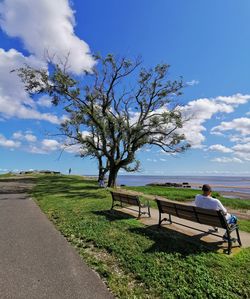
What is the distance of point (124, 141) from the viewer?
971 inches

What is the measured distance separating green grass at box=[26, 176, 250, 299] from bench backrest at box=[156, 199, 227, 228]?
0.56 m

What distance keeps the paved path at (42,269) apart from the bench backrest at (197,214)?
118 inches

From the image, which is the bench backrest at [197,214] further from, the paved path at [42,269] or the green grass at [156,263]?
the paved path at [42,269]

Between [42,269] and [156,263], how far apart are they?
2.13 meters

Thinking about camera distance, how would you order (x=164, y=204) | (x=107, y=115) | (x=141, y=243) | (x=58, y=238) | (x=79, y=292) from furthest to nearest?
(x=107, y=115), (x=164, y=204), (x=58, y=238), (x=141, y=243), (x=79, y=292)

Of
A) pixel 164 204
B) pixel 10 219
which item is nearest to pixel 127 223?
pixel 164 204

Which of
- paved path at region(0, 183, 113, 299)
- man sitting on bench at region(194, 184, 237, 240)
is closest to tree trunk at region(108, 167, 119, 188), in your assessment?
paved path at region(0, 183, 113, 299)

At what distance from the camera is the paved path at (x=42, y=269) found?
4363 mm

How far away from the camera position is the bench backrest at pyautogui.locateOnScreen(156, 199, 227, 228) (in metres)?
6.35

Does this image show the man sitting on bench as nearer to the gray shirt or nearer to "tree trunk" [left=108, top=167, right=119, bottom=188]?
the gray shirt

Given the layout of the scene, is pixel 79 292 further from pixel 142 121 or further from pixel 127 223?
pixel 142 121

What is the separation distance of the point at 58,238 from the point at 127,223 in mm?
2400

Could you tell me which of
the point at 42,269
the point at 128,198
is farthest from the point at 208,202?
the point at 42,269

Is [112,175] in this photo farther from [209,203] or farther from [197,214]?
[197,214]
